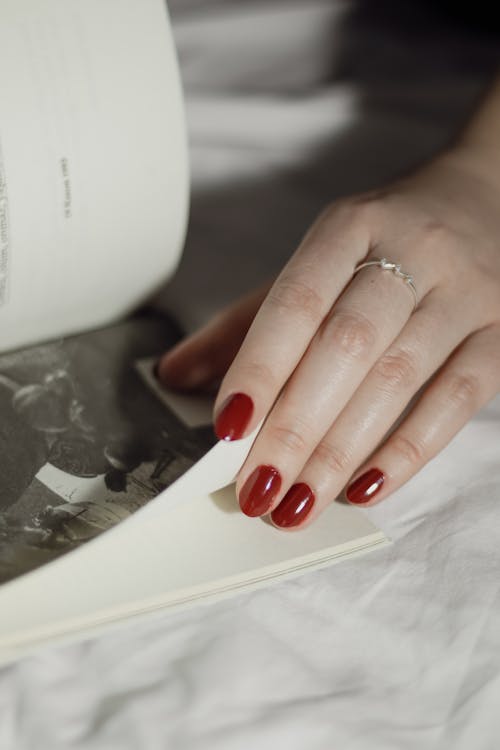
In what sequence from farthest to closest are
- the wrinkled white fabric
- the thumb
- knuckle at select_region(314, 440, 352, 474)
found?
the thumb
knuckle at select_region(314, 440, 352, 474)
the wrinkled white fabric

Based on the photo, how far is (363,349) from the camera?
504 millimetres

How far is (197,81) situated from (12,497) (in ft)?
1.97

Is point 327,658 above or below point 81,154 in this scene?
below

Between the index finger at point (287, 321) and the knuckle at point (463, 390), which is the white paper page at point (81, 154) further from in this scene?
the knuckle at point (463, 390)

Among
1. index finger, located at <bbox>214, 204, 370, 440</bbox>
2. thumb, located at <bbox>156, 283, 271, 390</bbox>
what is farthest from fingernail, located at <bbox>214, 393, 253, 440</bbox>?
thumb, located at <bbox>156, 283, 271, 390</bbox>

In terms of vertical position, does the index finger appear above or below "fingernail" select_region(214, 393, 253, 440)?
above

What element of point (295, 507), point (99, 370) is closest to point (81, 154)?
point (99, 370)

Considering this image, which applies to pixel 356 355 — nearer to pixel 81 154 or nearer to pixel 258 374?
pixel 258 374

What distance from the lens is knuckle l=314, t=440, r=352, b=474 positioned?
0.49m

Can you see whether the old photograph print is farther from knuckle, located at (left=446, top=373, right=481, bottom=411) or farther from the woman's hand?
knuckle, located at (left=446, top=373, right=481, bottom=411)

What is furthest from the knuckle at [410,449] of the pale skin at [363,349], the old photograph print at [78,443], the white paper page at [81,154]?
the white paper page at [81,154]

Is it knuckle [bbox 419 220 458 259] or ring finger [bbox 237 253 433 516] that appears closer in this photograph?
ring finger [bbox 237 253 433 516]

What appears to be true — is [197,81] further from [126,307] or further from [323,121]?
[126,307]

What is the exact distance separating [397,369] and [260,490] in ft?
0.39
